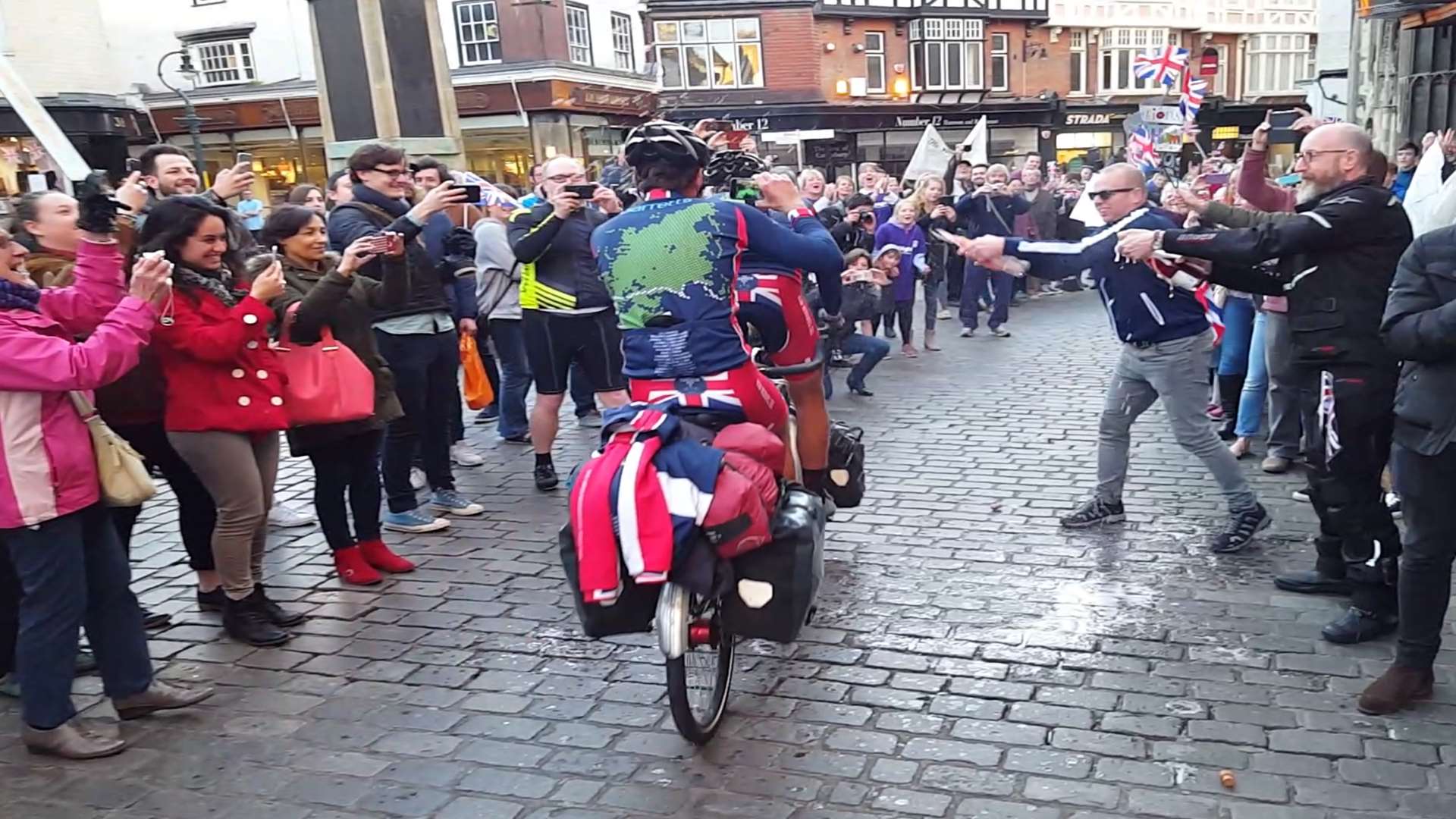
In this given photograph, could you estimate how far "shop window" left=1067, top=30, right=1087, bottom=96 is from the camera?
37.8 m

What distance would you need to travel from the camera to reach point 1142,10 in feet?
124

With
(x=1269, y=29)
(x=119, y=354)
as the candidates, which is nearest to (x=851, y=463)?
(x=119, y=354)

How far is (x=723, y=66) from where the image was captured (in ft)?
108

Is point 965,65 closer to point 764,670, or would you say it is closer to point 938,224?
point 938,224

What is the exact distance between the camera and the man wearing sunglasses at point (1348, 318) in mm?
4312

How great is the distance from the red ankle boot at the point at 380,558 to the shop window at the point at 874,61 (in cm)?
3166

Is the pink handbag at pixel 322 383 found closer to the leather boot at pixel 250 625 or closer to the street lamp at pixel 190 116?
the leather boot at pixel 250 625

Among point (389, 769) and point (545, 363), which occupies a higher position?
point (545, 363)

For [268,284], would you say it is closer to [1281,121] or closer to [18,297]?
[18,297]

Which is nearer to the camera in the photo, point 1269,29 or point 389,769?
point 389,769

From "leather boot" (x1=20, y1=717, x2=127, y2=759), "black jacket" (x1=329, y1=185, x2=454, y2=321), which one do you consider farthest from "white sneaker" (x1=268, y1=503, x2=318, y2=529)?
"leather boot" (x1=20, y1=717, x2=127, y2=759)

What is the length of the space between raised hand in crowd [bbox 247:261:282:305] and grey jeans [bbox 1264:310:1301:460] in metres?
5.00

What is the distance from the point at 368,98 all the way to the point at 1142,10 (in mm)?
33486

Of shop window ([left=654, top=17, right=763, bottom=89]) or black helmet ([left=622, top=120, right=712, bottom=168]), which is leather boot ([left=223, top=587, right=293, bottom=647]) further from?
shop window ([left=654, top=17, right=763, bottom=89])
